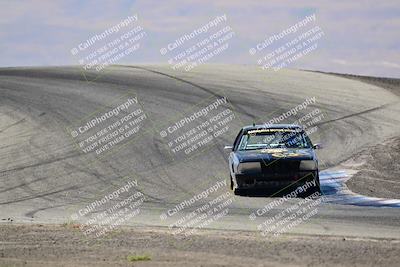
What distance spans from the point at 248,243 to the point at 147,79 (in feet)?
76.4

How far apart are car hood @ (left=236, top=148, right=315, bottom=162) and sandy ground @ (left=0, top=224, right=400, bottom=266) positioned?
4.45 metres

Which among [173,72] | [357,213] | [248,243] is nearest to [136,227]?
[248,243]

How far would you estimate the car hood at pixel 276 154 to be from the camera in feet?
51.6

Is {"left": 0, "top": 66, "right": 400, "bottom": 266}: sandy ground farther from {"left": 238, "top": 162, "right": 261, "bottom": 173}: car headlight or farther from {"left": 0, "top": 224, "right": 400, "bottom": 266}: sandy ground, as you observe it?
{"left": 238, "top": 162, "right": 261, "bottom": 173}: car headlight

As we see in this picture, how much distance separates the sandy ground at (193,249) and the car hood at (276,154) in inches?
175

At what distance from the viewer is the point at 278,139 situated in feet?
55.3

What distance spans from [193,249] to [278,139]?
725 centimetres

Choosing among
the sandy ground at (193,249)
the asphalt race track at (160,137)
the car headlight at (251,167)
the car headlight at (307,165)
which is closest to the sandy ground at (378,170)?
the asphalt race track at (160,137)

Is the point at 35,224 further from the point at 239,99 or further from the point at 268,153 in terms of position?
the point at 239,99

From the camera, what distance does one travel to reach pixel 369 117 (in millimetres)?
30797

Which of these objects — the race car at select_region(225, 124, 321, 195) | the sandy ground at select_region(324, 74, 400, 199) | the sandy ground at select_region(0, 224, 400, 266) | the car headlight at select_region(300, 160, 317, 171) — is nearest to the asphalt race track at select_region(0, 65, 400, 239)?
the race car at select_region(225, 124, 321, 195)

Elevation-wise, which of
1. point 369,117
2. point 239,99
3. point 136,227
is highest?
point 136,227

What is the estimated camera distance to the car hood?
15.7 meters

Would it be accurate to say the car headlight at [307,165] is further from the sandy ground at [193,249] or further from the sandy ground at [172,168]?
the sandy ground at [193,249]
